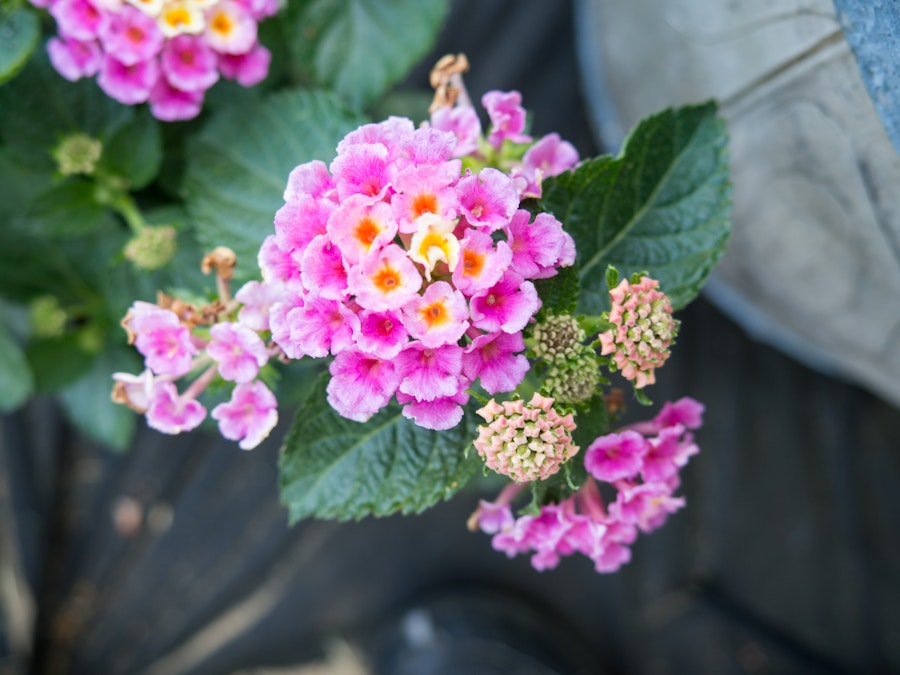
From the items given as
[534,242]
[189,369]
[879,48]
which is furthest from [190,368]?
[879,48]

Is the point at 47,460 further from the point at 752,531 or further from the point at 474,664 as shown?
the point at 752,531

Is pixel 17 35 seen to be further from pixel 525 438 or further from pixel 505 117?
pixel 525 438

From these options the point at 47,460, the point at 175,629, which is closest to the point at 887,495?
the point at 175,629

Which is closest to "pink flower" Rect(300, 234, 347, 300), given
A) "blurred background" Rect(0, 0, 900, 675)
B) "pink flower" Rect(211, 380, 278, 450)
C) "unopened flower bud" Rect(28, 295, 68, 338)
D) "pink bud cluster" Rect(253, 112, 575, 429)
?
"pink bud cluster" Rect(253, 112, 575, 429)

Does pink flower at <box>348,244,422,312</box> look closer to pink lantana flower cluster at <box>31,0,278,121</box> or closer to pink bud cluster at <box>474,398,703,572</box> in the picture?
pink bud cluster at <box>474,398,703,572</box>

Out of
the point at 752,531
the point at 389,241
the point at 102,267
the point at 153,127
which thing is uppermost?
the point at 389,241

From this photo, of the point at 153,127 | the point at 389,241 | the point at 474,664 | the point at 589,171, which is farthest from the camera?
the point at 474,664
